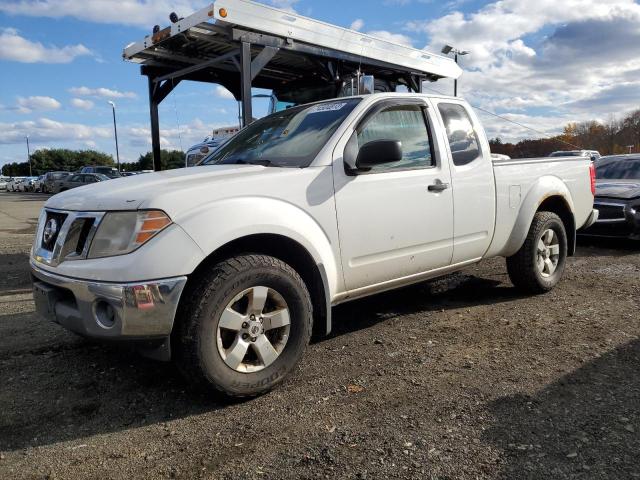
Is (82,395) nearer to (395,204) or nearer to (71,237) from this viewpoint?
(71,237)

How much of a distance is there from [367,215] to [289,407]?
1.39m

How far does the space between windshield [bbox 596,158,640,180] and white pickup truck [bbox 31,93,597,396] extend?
18.7 ft

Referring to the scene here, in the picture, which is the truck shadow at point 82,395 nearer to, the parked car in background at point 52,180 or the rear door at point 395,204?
the rear door at point 395,204

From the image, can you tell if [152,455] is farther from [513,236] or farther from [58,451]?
[513,236]

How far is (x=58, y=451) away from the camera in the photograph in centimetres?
263

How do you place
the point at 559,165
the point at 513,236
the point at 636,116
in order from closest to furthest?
1. the point at 513,236
2. the point at 559,165
3. the point at 636,116

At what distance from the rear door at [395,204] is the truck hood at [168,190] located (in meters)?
0.52

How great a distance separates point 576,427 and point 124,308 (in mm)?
2412

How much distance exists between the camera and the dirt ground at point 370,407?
2455 millimetres

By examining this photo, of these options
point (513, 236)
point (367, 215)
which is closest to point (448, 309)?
point (513, 236)

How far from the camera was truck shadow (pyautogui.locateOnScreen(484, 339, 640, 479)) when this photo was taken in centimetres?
236

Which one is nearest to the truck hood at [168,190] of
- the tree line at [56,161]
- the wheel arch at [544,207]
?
the wheel arch at [544,207]

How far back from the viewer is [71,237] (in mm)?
2996

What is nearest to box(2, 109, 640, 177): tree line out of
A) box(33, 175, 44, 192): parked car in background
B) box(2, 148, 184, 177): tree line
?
box(2, 148, 184, 177): tree line
